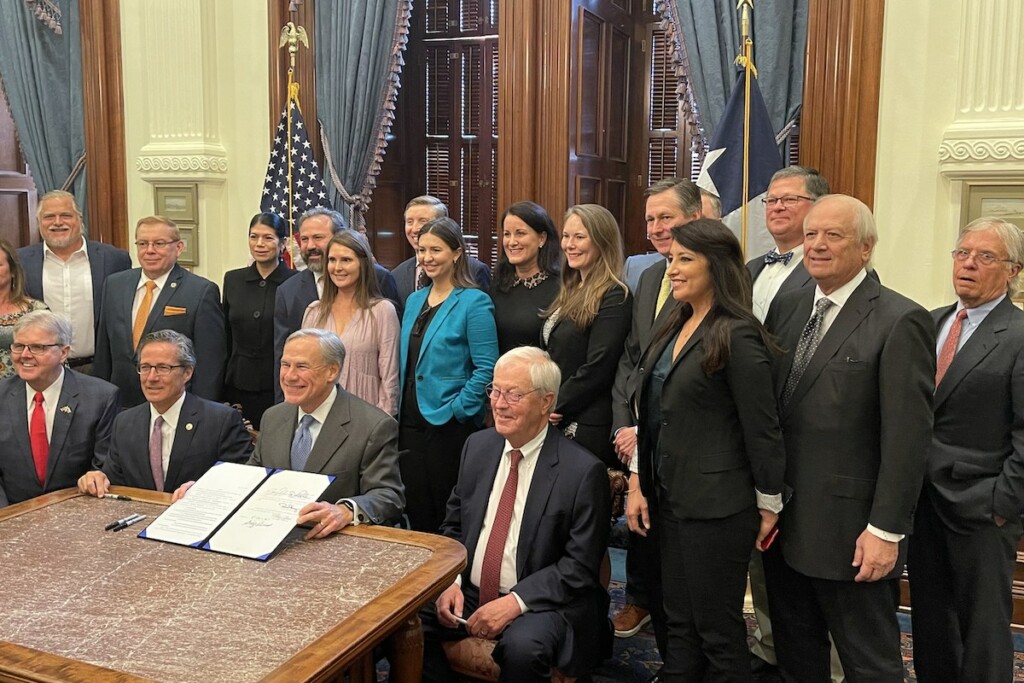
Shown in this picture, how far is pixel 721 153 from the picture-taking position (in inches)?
180

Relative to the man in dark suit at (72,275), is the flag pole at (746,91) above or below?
above

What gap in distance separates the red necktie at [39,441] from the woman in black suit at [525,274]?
5.92 feet

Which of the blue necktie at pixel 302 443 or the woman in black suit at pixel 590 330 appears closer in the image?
the blue necktie at pixel 302 443

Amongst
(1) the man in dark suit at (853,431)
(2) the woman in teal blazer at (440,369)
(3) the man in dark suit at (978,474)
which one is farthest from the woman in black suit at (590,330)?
(3) the man in dark suit at (978,474)

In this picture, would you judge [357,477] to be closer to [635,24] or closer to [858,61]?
[858,61]

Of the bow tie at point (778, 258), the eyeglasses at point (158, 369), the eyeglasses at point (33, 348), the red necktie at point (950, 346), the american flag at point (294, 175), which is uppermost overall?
the american flag at point (294, 175)

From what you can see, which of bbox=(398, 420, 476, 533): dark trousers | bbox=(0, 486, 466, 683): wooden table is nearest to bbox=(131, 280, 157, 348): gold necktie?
bbox=(398, 420, 476, 533): dark trousers

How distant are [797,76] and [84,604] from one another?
4038mm

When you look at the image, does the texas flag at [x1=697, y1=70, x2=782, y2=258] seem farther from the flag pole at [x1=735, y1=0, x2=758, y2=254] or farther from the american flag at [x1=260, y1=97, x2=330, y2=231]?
the american flag at [x1=260, y1=97, x2=330, y2=231]

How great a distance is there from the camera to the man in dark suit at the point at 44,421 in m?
3.55

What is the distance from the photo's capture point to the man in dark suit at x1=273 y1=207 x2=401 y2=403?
430 centimetres

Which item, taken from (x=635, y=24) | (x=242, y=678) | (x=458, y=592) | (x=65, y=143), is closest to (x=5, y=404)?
(x=458, y=592)

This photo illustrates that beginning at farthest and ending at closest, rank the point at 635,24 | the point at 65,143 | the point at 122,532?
the point at 65,143, the point at 635,24, the point at 122,532

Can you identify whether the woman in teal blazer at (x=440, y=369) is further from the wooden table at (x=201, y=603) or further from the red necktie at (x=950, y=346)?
the red necktie at (x=950, y=346)
